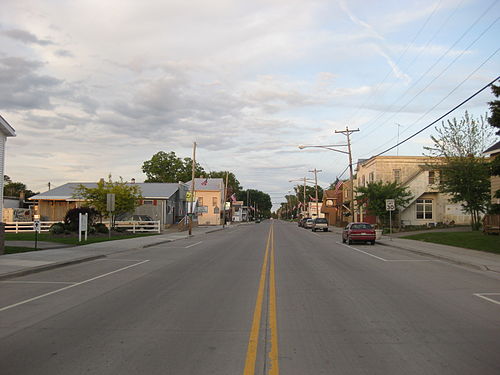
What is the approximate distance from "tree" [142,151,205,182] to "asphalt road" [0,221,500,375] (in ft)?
305

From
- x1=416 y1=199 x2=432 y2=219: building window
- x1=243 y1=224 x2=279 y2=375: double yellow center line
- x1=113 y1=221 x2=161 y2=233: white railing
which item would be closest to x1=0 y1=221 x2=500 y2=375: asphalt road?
x1=243 y1=224 x2=279 y2=375: double yellow center line

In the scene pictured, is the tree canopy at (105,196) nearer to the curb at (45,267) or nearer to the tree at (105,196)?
the tree at (105,196)

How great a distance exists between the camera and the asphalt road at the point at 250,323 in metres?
5.94

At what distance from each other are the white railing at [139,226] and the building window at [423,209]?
25774mm

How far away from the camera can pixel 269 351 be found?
6.42 m

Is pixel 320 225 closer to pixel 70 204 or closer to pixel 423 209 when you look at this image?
pixel 423 209

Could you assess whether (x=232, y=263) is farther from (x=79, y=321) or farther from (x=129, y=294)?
(x=79, y=321)

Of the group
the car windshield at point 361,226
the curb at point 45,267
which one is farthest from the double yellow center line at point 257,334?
the car windshield at point 361,226

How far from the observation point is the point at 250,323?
8.03 m

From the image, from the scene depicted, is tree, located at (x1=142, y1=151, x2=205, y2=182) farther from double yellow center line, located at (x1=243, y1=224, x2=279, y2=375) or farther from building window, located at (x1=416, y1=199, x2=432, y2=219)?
double yellow center line, located at (x1=243, y1=224, x2=279, y2=375)

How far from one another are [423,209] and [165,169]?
229ft

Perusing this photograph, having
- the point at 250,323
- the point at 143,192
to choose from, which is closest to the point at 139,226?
the point at 143,192

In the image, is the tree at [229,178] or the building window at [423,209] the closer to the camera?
the building window at [423,209]

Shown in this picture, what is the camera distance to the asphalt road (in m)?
5.94
